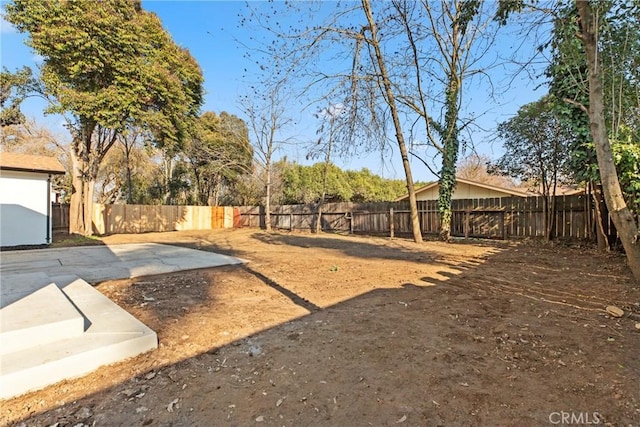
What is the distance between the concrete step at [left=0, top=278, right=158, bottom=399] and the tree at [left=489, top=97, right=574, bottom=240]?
10.2 meters

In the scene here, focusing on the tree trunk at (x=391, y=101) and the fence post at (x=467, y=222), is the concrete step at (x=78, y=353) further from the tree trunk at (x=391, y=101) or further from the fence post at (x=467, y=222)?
the fence post at (x=467, y=222)

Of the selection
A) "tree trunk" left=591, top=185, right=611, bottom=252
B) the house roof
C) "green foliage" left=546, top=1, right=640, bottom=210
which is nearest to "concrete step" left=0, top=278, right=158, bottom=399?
"green foliage" left=546, top=1, right=640, bottom=210

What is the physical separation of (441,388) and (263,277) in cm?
363

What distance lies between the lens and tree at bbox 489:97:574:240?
9141 millimetres

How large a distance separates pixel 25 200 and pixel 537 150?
52.8ft

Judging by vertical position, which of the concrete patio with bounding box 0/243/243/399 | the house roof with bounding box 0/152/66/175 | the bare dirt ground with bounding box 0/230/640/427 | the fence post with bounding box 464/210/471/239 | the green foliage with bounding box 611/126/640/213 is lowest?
the bare dirt ground with bounding box 0/230/640/427

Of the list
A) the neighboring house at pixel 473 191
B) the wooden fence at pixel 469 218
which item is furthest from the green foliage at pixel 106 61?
the neighboring house at pixel 473 191

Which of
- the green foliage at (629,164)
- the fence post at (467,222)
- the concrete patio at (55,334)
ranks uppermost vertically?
the green foliage at (629,164)

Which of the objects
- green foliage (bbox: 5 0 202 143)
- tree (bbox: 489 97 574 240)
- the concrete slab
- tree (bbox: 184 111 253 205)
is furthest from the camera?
tree (bbox: 184 111 253 205)

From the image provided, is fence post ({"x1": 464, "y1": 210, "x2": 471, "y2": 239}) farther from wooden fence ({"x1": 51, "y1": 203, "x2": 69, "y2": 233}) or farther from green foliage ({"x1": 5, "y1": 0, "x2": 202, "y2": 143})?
wooden fence ({"x1": 51, "y1": 203, "x2": 69, "y2": 233})

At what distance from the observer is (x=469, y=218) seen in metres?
11.0

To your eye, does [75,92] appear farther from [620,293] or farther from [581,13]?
[620,293]

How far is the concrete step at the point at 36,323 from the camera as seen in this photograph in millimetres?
2279

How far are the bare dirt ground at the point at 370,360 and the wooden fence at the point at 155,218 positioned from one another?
48.0ft
